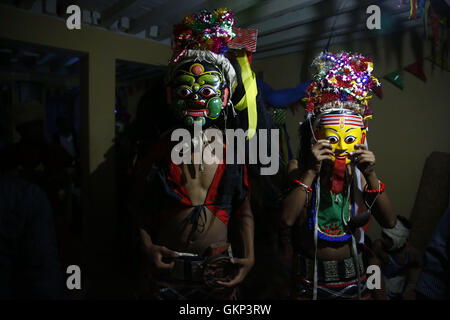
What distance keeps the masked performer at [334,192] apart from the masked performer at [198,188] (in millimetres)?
217

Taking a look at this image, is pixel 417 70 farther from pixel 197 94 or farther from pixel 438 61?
pixel 197 94

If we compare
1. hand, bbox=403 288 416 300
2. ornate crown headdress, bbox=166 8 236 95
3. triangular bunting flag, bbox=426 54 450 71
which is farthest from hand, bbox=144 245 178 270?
triangular bunting flag, bbox=426 54 450 71

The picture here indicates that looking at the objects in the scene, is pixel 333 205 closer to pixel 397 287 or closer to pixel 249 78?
Answer: pixel 397 287

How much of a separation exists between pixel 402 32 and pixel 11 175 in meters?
1.49

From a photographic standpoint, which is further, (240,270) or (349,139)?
(240,270)

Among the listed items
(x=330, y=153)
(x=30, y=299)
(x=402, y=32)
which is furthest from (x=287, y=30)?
(x=30, y=299)

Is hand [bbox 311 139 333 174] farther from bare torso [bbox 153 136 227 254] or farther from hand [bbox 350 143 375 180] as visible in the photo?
bare torso [bbox 153 136 227 254]

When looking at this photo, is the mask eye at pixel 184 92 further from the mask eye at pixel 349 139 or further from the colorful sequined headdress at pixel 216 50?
the mask eye at pixel 349 139

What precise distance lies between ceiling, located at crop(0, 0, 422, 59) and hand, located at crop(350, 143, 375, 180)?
1.45ft

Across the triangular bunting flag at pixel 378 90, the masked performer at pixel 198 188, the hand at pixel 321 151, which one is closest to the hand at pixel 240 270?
the masked performer at pixel 198 188

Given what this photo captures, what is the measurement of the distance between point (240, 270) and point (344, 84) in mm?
793

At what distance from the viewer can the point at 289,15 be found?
1.09 m

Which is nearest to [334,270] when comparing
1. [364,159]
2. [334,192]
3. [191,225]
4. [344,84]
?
[334,192]

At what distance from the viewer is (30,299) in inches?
35.3
